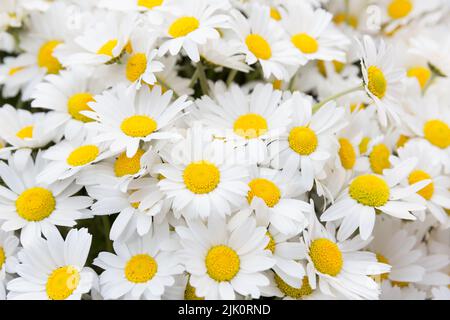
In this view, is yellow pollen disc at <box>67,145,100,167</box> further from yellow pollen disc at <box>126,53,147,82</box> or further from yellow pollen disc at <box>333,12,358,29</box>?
yellow pollen disc at <box>333,12,358,29</box>

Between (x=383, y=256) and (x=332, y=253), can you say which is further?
(x=383, y=256)

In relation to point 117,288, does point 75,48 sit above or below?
above

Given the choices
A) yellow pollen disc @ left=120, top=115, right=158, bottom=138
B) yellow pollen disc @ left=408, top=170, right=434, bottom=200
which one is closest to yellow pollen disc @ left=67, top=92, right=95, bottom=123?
yellow pollen disc @ left=120, top=115, right=158, bottom=138

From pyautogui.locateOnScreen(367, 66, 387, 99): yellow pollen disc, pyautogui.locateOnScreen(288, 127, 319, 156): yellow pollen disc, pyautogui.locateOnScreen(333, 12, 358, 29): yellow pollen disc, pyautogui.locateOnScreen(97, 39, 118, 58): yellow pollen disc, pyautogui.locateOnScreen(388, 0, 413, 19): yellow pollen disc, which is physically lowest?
pyautogui.locateOnScreen(288, 127, 319, 156): yellow pollen disc
